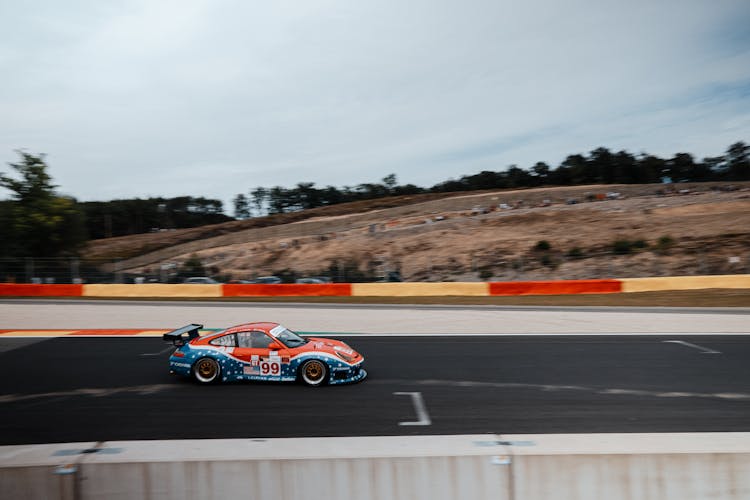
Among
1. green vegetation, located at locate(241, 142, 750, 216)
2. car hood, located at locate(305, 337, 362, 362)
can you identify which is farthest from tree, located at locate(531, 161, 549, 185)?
car hood, located at locate(305, 337, 362, 362)

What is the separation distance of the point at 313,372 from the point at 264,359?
0.91 m

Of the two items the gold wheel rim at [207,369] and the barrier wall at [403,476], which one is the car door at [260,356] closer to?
the gold wheel rim at [207,369]

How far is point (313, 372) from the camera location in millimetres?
9547

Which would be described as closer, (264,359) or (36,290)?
(264,359)

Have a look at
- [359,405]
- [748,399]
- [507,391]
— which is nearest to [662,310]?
[748,399]

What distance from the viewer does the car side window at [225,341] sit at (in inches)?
392

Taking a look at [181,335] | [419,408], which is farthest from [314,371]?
[181,335]

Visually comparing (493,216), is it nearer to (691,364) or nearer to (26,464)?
(691,364)

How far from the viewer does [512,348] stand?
13.2 metres

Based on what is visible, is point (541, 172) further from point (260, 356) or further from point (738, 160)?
point (260, 356)

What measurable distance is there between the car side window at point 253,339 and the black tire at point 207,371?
1.91 ft

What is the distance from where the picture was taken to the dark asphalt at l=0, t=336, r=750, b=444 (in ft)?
24.6

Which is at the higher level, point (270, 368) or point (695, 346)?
point (270, 368)

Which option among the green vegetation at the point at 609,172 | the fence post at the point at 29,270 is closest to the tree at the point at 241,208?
the green vegetation at the point at 609,172
